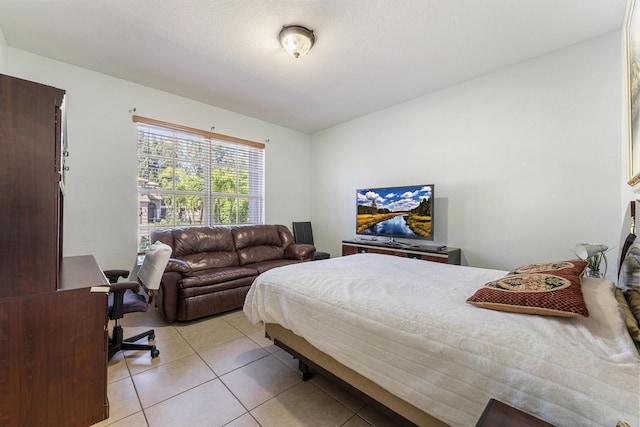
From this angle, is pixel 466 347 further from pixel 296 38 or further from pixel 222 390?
pixel 296 38

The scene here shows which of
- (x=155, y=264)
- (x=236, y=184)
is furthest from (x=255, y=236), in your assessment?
(x=155, y=264)

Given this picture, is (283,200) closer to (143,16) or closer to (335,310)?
(143,16)

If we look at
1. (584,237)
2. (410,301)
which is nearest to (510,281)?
(410,301)

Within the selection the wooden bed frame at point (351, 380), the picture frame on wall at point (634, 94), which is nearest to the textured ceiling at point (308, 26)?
the picture frame on wall at point (634, 94)

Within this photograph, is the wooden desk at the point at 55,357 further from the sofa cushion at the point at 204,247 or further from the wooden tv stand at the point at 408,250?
the wooden tv stand at the point at 408,250

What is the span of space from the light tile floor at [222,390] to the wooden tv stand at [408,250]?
201 centimetres

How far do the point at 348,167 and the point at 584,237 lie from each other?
3219 mm

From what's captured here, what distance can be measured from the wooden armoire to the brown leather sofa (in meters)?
1.32

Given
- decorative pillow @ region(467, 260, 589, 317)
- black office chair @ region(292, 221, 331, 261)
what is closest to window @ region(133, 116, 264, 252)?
black office chair @ region(292, 221, 331, 261)

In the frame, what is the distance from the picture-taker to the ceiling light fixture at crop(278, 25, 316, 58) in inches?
87.1

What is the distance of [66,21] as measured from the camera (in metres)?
2.23

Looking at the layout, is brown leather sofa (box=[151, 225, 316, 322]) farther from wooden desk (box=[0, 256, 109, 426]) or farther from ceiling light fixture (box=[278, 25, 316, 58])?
ceiling light fixture (box=[278, 25, 316, 58])

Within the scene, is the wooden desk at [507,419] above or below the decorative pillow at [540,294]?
below

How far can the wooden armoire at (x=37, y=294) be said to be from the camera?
124 cm
